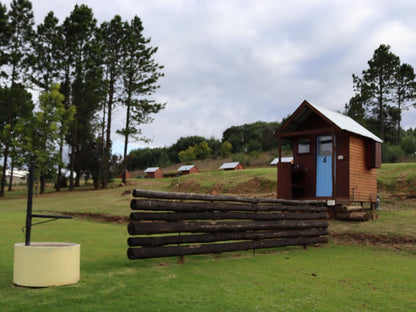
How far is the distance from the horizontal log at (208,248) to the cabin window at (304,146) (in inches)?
305

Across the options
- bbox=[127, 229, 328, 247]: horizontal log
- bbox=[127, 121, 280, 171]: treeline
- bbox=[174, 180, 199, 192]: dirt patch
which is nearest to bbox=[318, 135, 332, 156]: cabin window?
bbox=[127, 229, 328, 247]: horizontal log

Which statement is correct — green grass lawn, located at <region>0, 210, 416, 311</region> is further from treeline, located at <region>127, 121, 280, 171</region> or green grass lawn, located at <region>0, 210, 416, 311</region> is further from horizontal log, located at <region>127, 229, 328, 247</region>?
treeline, located at <region>127, 121, 280, 171</region>

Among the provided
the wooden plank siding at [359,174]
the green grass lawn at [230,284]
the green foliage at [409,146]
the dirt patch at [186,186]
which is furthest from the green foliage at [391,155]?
the green grass lawn at [230,284]

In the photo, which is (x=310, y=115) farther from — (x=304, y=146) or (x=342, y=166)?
(x=342, y=166)

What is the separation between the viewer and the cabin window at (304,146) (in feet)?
62.2

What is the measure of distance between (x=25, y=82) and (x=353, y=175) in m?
38.0

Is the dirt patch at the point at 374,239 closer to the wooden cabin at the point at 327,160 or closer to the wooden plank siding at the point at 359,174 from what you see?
the wooden cabin at the point at 327,160

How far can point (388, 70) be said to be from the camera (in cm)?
4875

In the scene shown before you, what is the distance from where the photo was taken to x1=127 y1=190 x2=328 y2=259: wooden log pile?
7.68 meters

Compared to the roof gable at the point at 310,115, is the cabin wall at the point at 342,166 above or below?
below

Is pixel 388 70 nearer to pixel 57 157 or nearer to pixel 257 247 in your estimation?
pixel 57 157

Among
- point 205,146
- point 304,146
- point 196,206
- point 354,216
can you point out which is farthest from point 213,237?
point 205,146

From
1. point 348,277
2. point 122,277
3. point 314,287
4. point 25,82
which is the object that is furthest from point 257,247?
point 25,82

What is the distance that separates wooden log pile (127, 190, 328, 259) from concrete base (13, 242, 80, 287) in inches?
68.9
